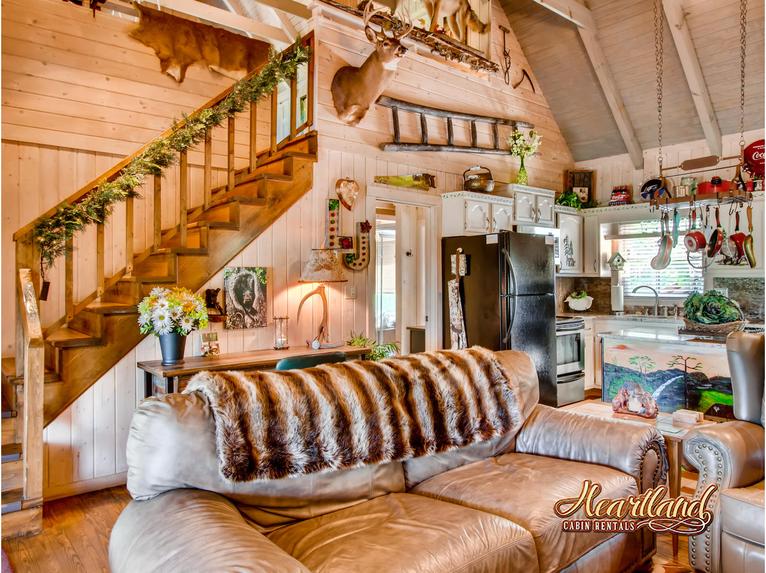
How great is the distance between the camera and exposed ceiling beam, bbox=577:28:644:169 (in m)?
5.93

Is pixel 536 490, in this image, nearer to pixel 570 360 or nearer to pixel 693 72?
pixel 570 360

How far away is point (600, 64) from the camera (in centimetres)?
603

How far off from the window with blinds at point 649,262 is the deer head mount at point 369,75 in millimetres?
3674

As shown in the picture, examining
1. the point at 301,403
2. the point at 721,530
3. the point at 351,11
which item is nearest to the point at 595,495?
the point at 721,530

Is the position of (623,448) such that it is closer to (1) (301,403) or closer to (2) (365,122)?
(1) (301,403)

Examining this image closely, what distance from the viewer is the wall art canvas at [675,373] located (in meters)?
3.33

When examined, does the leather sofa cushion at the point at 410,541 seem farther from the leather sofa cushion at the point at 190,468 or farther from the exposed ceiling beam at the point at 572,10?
the exposed ceiling beam at the point at 572,10

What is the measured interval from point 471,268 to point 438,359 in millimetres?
2702

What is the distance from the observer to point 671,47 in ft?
18.4

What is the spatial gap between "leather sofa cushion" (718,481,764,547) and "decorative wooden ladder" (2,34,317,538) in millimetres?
3243

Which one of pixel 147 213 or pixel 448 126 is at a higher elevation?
pixel 448 126

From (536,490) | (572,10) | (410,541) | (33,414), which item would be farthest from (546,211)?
(33,414)

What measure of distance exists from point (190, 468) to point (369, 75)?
3.55 meters

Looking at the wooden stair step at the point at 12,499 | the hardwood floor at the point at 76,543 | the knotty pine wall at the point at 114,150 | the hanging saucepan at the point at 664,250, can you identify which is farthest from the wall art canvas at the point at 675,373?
the wooden stair step at the point at 12,499
